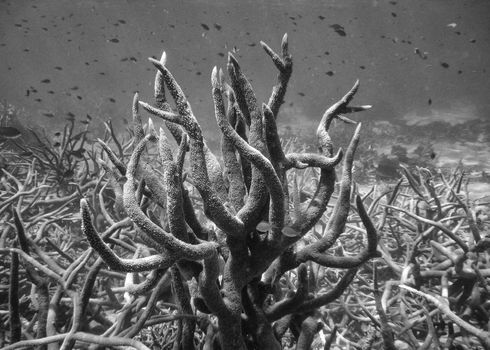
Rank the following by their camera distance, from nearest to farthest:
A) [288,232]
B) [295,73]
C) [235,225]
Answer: [235,225], [288,232], [295,73]

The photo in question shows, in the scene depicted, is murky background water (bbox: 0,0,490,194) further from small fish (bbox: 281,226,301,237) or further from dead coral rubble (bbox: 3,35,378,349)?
small fish (bbox: 281,226,301,237)

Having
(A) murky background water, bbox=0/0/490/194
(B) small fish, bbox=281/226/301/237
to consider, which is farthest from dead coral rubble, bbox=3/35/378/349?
(A) murky background water, bbox=0/0/490/194

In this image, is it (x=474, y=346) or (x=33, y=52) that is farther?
(x=33, y=52)

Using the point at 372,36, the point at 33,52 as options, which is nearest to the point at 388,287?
the point at 372,36

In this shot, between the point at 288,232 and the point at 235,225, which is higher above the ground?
the point at 288,232

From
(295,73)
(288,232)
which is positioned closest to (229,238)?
(288,232)

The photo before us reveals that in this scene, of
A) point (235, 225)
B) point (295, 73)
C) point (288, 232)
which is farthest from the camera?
point (295, 73)

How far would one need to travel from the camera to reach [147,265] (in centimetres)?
116

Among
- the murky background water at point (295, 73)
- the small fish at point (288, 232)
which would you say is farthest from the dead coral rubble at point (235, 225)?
the murky background water at point (295, 73)

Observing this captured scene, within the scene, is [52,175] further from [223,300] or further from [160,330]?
[223,300]

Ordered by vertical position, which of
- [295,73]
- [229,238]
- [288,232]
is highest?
[295,73]

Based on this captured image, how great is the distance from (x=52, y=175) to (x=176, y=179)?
5.54m

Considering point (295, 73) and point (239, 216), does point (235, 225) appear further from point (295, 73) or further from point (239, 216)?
point (295, 73)

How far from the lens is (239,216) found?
1347 millimetres
